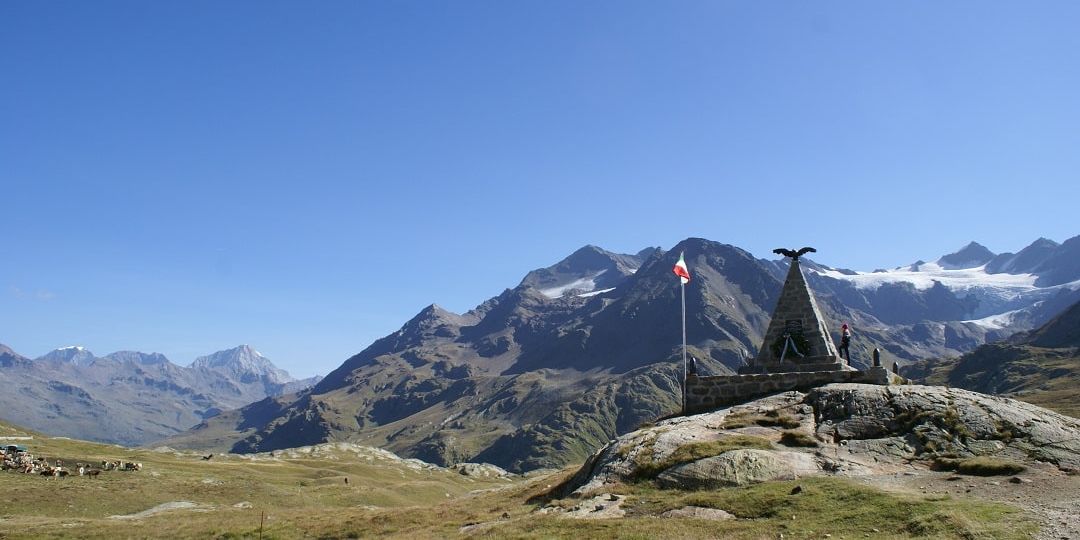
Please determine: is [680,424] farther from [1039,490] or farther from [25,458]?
[25,458]

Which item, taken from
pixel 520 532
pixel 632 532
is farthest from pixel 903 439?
pixel 520 532

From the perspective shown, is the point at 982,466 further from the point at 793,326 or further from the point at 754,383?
the point at 793,326

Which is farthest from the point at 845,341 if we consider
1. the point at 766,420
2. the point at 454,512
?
the point at 454,512

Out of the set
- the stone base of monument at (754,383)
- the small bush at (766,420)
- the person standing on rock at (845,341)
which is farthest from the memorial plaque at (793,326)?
the small bush at (766,420)

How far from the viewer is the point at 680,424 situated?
32.8 meters

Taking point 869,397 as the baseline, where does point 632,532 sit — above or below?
below

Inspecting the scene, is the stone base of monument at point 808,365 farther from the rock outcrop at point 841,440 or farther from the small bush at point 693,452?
the small bush at point 693,452

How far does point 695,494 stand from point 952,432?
12999mm

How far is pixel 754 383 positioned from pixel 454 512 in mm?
18021

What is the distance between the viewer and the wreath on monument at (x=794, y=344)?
43594mm

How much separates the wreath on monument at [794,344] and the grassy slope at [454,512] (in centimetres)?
1743

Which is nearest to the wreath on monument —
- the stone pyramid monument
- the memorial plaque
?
the stone pyramid monument

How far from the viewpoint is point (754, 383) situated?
1483 inches

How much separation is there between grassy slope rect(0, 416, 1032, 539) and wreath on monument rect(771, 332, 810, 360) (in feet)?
57.2
